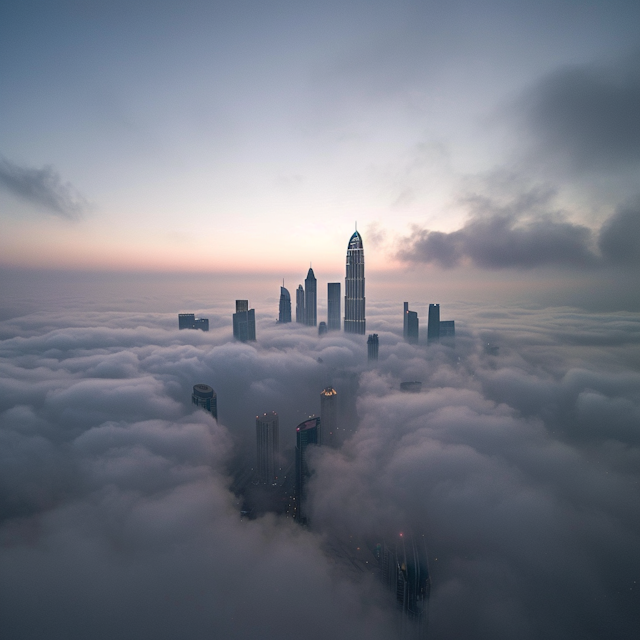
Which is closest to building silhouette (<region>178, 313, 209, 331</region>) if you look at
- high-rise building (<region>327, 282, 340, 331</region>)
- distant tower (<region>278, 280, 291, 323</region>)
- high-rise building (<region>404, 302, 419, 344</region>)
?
distant tower (<region>278, 280, 291, 323</region>)

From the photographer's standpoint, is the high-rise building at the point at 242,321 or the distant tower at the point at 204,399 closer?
the distant tower at the point at 204,399

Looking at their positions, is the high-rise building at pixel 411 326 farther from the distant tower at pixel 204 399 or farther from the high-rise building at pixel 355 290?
the distant tower at pixel 204 399

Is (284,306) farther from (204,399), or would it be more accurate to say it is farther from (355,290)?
(204,399)

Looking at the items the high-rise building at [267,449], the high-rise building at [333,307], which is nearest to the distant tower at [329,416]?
the high-rise building at [267,449]

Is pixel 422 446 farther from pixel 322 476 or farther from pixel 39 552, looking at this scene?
pixel 39 552

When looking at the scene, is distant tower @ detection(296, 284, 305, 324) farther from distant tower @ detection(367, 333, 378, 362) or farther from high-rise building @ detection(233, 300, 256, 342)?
distant tower @ detection(367, 333, 378, 362)

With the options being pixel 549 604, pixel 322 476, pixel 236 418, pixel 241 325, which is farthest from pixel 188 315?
pixel 549 604
